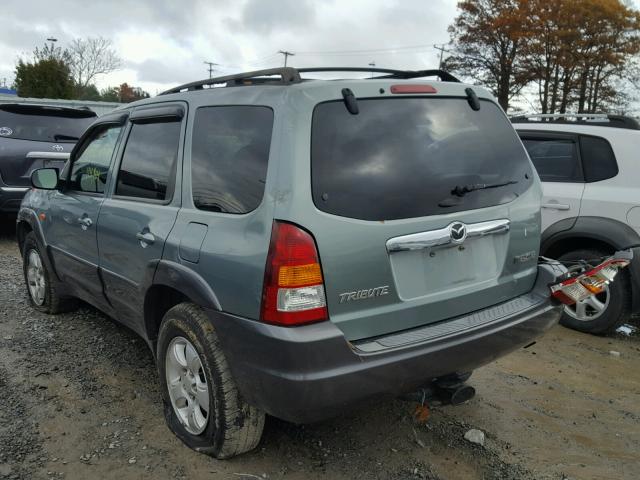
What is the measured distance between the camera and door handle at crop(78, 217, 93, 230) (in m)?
3.64

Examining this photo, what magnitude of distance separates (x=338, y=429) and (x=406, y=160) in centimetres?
157

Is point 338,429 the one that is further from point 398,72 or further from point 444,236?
point 398,72

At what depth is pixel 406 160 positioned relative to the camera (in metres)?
2.47

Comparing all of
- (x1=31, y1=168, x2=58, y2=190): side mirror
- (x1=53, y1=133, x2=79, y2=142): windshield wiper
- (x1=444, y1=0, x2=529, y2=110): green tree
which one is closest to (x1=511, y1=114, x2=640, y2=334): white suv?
(x1=31, y1=168, x2=58, y2=190): side mirror

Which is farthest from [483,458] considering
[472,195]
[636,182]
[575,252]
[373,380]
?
[636,182]

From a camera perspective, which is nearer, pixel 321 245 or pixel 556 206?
pixel 321 245

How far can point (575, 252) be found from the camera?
4852 mm

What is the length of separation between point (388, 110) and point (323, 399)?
4.23ft

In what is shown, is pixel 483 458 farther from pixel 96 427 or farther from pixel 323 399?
pixel 96 427

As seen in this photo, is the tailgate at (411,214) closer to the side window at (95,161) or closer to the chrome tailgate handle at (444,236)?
the chrome tailgate handle at (444,236)

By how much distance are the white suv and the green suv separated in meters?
1.93

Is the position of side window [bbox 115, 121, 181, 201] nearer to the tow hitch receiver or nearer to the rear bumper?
the rear bumper

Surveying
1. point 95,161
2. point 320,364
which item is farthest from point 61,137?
point 320,364

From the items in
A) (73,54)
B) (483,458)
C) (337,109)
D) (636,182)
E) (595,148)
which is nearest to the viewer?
(337,109)
